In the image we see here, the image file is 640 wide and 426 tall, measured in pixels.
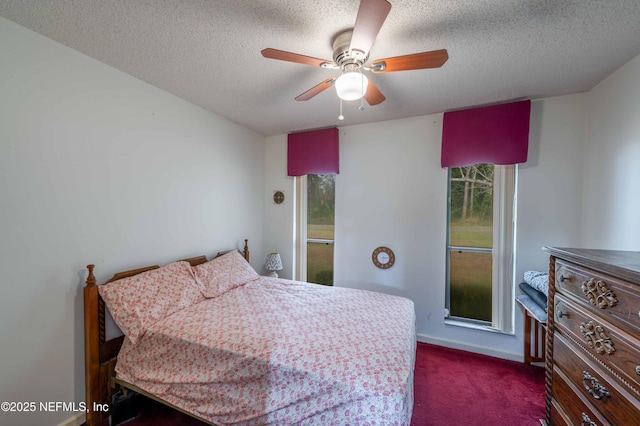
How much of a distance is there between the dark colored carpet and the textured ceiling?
8.49 ft

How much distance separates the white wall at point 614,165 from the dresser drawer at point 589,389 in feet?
3.64

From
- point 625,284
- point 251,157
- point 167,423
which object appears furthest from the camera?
point 251,157

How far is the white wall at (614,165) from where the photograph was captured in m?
1.69

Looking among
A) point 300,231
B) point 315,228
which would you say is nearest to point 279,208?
point 300,231

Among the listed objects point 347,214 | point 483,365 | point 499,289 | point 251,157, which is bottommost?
point 483,365

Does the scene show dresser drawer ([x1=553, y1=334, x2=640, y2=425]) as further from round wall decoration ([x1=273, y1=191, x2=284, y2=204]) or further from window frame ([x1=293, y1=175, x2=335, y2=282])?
round wall decoration ([x1=273, y1=191, x2=284, y2=204])

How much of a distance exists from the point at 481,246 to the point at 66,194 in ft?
12.1

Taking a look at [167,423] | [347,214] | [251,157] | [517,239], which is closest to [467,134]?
[517,239]

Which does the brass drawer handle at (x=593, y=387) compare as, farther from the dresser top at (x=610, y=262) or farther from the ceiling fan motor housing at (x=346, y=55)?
the ceiling fan motor housing at (x=346, y=55)

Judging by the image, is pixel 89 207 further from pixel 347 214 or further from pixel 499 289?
pixel 499 289

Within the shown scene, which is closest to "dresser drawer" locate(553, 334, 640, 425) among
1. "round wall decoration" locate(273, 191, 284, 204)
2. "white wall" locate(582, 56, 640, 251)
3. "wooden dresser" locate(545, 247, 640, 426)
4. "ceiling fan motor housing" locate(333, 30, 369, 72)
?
"wooden dresser" locate(545, 247, 640, 426)

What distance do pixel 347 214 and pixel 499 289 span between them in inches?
72.5

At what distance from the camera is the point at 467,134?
2.52 metres

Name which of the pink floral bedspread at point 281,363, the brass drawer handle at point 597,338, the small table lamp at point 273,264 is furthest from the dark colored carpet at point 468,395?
the small table lamp at point 273,264
